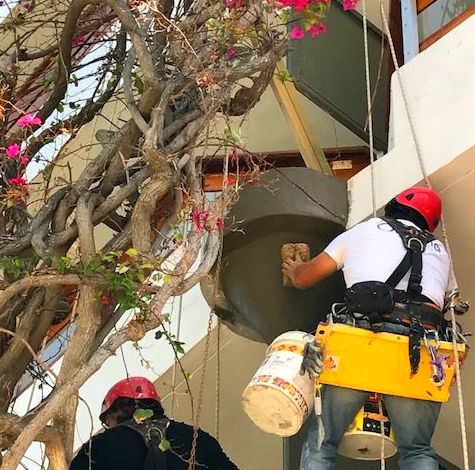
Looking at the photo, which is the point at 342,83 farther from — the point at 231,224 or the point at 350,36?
the point at 231,224

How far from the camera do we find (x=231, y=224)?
609 centimetres

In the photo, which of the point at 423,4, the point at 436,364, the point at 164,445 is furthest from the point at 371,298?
the point at 423,4

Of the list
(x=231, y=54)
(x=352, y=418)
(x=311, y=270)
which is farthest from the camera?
(x=231, y=54)

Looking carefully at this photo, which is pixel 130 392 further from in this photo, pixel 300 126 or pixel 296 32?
pixel 296 32

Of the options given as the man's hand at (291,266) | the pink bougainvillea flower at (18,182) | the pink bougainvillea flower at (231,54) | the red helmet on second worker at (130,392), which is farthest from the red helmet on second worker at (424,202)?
the pink bougainvillea flower at (18,182)

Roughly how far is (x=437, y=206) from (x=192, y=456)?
164 centimetres

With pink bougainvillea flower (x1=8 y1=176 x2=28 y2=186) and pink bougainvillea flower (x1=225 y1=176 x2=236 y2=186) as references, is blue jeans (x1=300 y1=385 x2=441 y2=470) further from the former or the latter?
pink bougainvillea flower (x1=8 y1=176 x2=28 y2=186)

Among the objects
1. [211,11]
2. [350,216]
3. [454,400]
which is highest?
[211,11]

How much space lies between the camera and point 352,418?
504cm

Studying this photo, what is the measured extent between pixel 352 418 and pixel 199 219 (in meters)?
1.09

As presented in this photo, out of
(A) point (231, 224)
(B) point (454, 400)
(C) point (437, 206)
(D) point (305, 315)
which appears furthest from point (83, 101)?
(B) point (454, 400)

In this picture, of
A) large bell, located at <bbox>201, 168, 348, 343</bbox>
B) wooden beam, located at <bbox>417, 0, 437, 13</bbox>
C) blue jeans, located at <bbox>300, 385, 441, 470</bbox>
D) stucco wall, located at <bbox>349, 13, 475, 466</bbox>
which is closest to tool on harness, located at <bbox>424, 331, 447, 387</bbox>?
blue jeans, located at <bbox>300, 385, 441, 470</bbox>

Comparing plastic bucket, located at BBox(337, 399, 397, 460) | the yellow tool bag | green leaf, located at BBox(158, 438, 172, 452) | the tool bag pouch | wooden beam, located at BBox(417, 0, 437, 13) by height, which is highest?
wooden beam, located at BBox(417, 0, 437, 13)

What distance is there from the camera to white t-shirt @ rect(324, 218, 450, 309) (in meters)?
5.14
